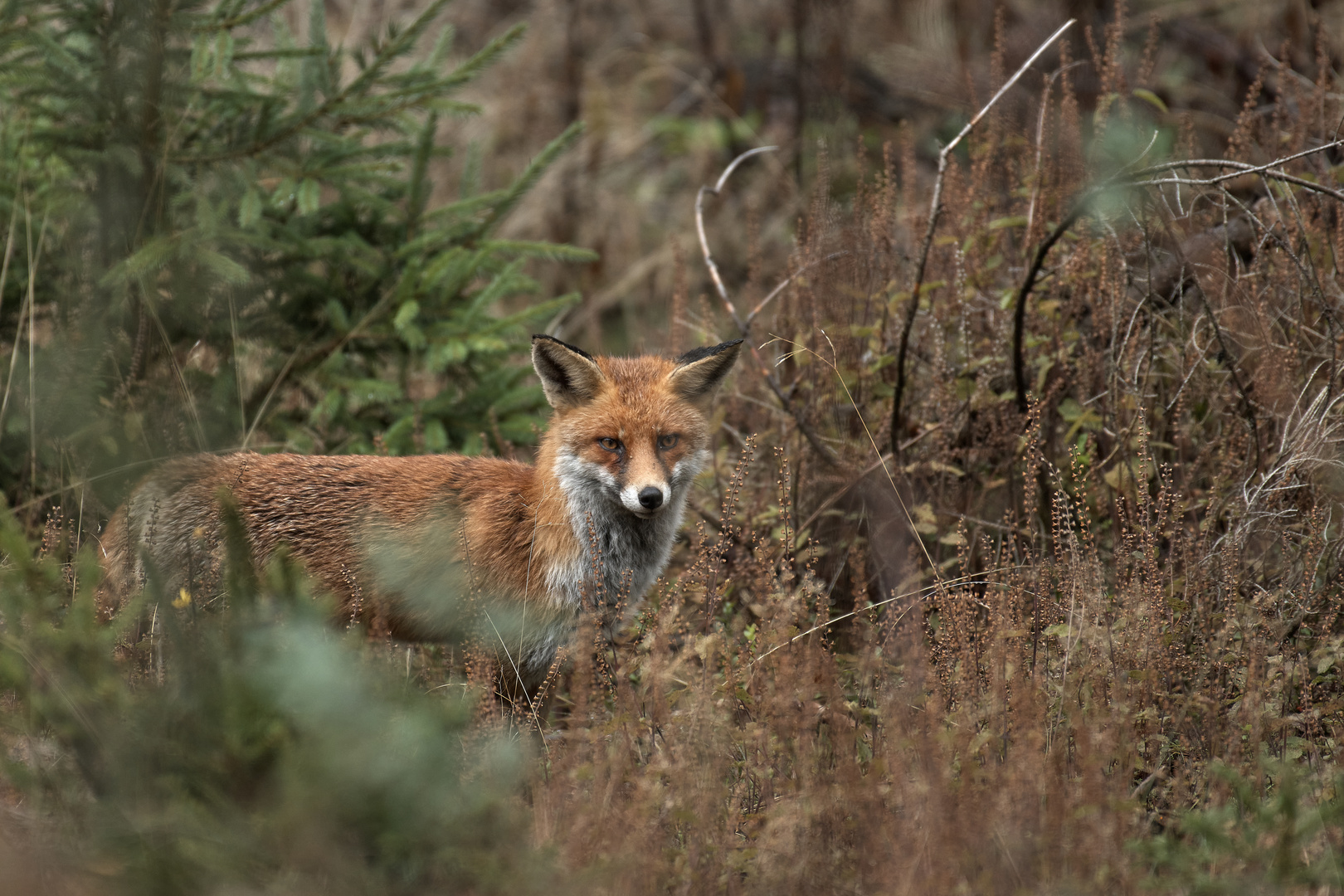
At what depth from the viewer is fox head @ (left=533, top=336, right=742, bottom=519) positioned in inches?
171

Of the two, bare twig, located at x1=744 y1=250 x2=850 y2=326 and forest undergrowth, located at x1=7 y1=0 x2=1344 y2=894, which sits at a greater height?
bare twig, located at x1=744 y1=250 x2=850 y2=326

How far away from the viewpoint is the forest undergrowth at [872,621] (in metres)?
2.51

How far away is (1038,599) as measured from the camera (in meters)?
3.84

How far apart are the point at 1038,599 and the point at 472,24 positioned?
38.8 feet

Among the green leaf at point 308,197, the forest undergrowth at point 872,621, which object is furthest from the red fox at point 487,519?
the green leaf at point 308,197

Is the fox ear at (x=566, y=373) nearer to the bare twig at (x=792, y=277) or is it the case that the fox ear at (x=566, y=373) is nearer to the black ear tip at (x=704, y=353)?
the black ear tip at (x=704, y=353)

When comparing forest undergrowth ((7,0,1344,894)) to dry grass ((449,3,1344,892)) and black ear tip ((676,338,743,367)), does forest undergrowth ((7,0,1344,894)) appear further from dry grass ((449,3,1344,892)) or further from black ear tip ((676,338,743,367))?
black ear tip ((676,338,743,367))

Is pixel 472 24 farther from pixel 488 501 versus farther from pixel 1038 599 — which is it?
pixel 1038 599

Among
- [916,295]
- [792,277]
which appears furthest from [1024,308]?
[792,277]

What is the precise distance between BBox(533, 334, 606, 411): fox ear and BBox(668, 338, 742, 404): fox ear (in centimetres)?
36

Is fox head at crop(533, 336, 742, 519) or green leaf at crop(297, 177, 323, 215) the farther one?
green leaf at crop(297, 177, 323, 215)

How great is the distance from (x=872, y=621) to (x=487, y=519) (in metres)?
1.75

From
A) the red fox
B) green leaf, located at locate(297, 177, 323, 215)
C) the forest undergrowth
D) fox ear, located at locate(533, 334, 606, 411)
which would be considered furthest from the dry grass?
green leaf, located at locate(297, 177, 323, 215)

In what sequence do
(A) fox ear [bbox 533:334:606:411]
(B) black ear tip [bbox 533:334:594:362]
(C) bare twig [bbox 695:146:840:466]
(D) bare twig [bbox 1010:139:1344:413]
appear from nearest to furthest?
(D) bare twig [bbox 1010:139:1344:413]
(B) black ear tip [bbox 533:334:594:362]
(A) fox ear [bbox 533:334:606:411]
(C) bare twig [bbox 695:146:840:466]
